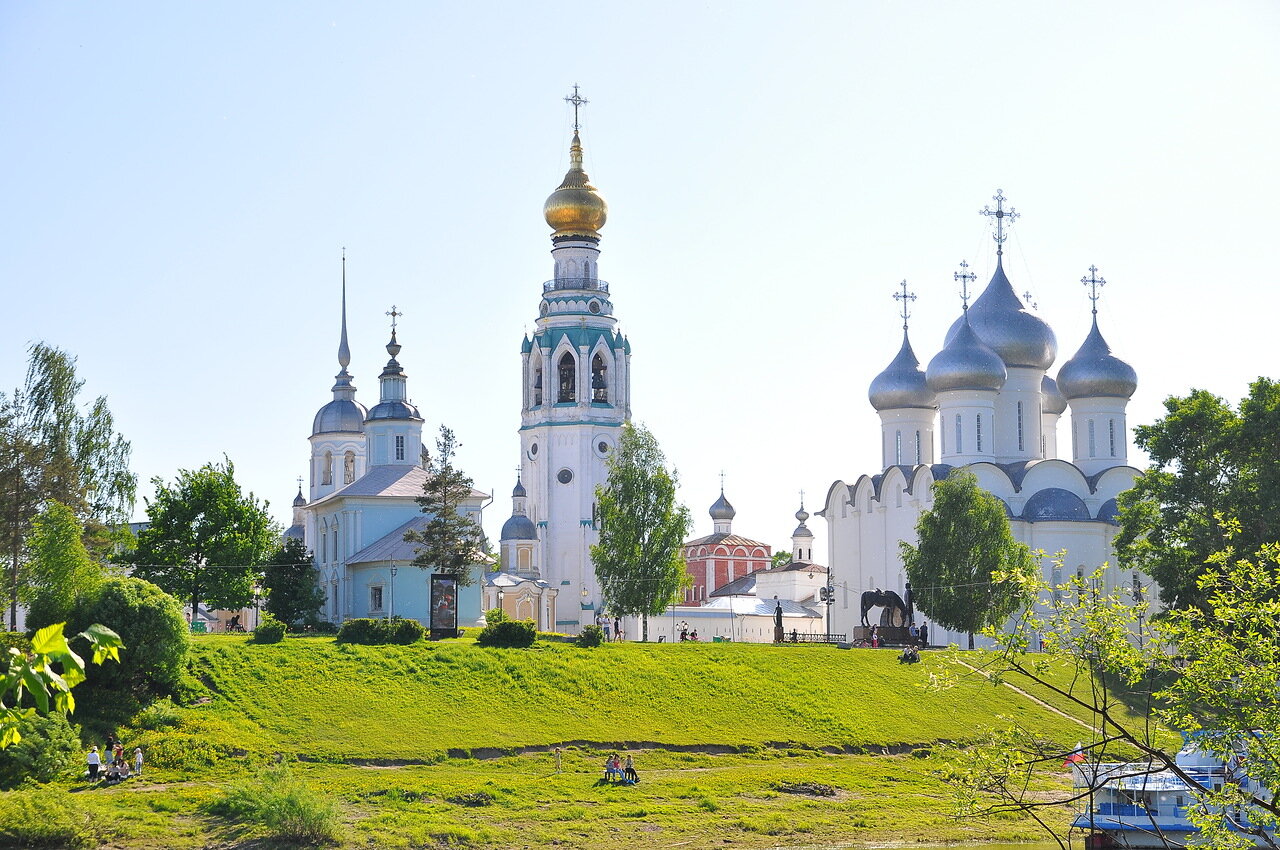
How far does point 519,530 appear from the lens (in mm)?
71000

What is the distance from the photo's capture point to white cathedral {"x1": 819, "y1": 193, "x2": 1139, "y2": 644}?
56.7 meters

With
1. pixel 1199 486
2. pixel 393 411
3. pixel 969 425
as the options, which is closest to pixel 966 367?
pixel 969 425

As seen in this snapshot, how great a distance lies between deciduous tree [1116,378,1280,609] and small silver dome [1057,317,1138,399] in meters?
17.7

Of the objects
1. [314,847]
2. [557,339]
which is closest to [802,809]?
[314,847]

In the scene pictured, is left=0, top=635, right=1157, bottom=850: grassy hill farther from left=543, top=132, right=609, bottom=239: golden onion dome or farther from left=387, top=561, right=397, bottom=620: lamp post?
left=543, top=132, right=609, bottom=239: golden onion dome

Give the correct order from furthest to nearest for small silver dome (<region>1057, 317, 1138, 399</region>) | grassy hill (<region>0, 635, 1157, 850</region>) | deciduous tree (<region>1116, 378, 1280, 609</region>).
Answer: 1. small silver dome (<region>1057, 317, 1138, 399</region>)
2. deciduous tree (<region>1116, 378, 1280, 609</region>)
3. grassy hill (<region>0, 635, 1157, 850</region>)

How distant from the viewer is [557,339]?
69750 millimetres

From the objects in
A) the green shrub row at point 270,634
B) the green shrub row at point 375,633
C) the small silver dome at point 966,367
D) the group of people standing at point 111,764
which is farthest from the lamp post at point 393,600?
the group of people standing at point 111,764

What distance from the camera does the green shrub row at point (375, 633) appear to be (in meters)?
39.0

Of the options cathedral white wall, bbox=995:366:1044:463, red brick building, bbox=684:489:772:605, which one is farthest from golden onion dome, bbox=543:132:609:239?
red brick building, bbox=684:489:772:605

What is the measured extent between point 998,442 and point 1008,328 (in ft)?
14.2

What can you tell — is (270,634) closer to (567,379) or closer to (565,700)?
(565,700)

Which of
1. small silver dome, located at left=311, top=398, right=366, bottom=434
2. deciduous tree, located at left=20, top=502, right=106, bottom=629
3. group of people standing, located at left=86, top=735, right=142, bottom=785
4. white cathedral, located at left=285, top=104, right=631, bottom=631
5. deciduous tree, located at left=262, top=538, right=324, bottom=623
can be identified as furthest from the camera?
small silver dome, located at left=311, top=398, right=366, bottom=434

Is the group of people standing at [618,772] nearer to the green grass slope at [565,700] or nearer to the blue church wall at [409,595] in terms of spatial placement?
the green grass slope at [565,700]
